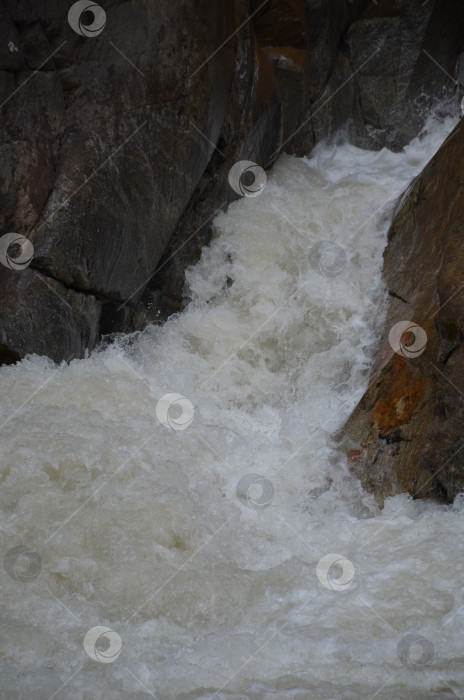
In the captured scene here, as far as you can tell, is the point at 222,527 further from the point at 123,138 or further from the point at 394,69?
the point at 394,69

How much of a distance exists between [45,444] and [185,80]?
3191mm

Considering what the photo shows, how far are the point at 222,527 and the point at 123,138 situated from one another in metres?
2.82

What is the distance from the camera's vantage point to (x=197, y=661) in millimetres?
2471

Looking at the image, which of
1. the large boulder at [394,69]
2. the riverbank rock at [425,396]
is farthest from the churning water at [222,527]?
the large boulder at [394,69]

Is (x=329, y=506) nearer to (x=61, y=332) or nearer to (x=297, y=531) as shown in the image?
(x=297, y=531)

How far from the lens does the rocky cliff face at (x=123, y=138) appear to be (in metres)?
4.37

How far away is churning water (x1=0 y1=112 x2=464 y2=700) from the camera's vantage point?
244 cm

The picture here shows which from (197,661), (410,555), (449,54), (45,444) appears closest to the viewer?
(197,661)

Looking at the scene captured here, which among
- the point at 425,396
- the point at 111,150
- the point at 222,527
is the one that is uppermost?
the point at 111,150

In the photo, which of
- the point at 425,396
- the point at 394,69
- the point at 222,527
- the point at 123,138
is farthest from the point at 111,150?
the point at 394,69

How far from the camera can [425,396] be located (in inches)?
175

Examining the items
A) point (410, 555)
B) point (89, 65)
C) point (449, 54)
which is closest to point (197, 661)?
point (410, 555)

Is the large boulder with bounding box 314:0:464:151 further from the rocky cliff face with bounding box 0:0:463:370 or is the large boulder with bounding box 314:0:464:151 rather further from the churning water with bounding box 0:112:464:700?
the churning water with bounding box 0:112:464:700

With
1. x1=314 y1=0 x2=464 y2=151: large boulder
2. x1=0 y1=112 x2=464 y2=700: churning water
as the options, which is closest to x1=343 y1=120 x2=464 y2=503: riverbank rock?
x1=0 y1=112 x2=464 y2=700: churning water
